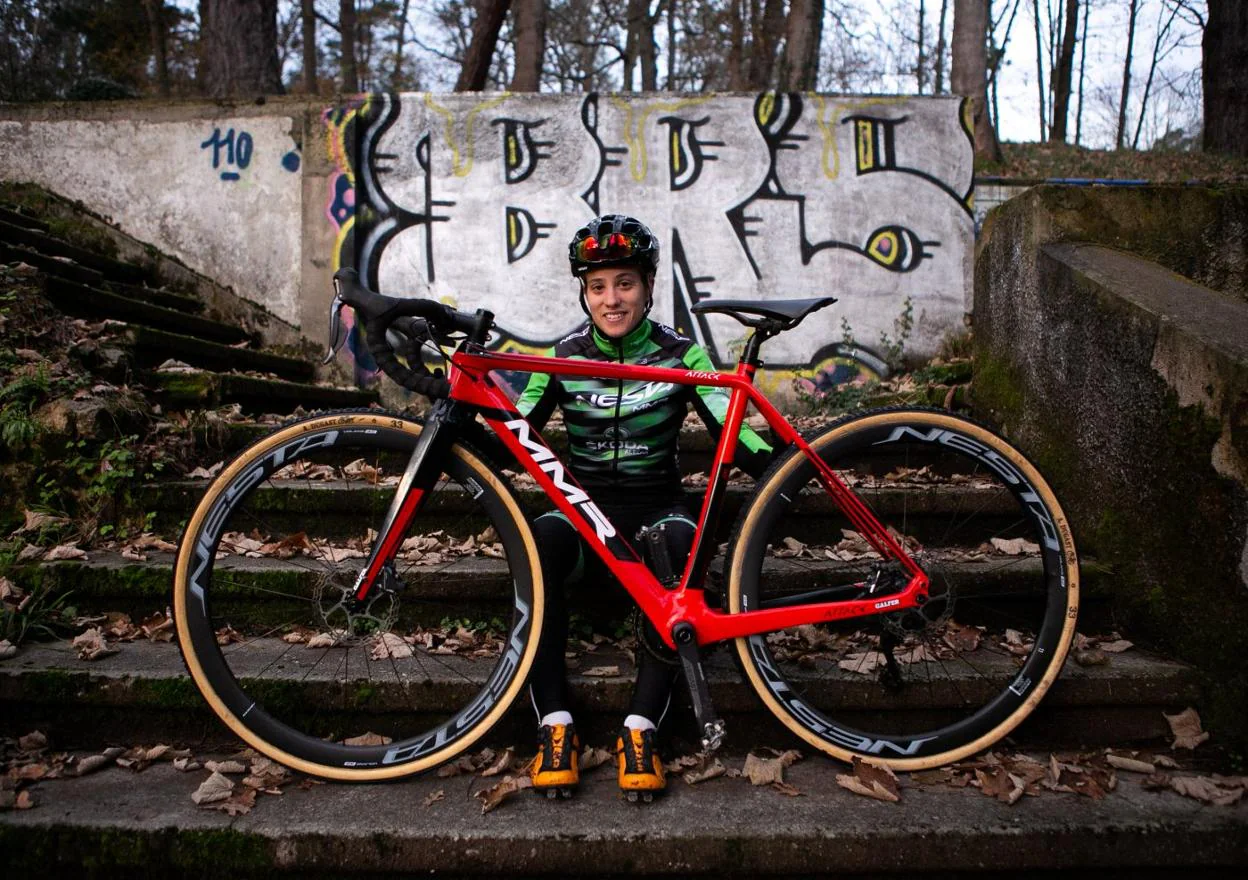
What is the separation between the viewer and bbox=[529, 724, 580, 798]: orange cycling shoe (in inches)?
76.5

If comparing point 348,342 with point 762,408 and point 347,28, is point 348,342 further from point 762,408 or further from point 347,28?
point 347,28

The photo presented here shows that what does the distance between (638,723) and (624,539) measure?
20.6 inches

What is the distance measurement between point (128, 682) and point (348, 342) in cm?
427

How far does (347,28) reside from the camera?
16.7 metres

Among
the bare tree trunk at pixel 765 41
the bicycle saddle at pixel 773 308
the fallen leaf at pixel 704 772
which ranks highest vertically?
the bare tree trunk at pixel 765 41

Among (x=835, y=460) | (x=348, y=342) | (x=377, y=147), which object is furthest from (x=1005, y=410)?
(x=377, y=147)

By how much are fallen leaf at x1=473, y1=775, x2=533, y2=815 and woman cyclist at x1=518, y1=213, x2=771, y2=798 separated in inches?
11.5

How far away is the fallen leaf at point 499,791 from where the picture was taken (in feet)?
6.29

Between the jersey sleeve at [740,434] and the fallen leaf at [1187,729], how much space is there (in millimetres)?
1474

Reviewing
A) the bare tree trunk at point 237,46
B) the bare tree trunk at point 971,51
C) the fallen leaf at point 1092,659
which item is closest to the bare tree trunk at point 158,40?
the bare tree trunk at point 237,46

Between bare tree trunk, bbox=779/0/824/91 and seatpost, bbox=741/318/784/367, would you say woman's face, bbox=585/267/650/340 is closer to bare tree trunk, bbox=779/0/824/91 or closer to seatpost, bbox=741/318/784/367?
seatpost, bbox=741/318/784/367

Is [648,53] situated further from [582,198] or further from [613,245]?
[613,245]

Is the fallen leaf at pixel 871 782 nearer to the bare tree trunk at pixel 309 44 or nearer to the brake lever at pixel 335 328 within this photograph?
the brake lever at pixel 335 328

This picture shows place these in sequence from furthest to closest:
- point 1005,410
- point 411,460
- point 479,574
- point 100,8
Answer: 1. point 100,8
2. point 1005,410
3. point 479,574
4. point 411,460
